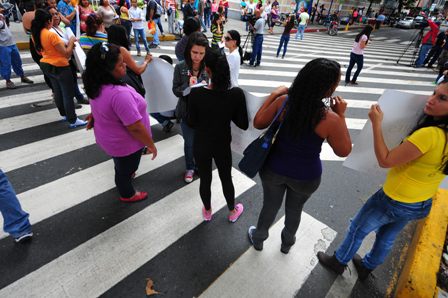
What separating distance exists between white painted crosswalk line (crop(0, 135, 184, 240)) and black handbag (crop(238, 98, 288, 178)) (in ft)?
7.29

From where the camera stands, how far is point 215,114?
2.21 meters

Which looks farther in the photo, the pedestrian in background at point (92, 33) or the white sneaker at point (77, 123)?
the white sneaker at point (77, 123)

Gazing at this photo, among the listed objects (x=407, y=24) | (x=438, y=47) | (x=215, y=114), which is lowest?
(x=407, y=24)

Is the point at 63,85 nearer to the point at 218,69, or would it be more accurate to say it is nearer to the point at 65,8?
the point at 218,69

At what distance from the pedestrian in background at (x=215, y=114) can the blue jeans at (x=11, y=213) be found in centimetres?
177

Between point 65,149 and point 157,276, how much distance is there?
9.44 feet

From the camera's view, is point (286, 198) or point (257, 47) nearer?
point (286, 198)

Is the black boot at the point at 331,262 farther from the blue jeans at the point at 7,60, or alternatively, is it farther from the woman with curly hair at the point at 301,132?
the blue jeans at the point at 7,60

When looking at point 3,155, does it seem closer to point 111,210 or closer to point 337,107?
point 111,210

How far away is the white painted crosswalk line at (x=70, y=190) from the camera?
120 inches

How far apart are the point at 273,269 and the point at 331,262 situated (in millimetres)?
594

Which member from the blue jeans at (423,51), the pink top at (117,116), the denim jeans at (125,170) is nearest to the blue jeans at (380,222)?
the pink top at (117,116)

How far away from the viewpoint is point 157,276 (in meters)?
2.42

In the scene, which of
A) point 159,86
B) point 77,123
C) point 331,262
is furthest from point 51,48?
point 331,262
